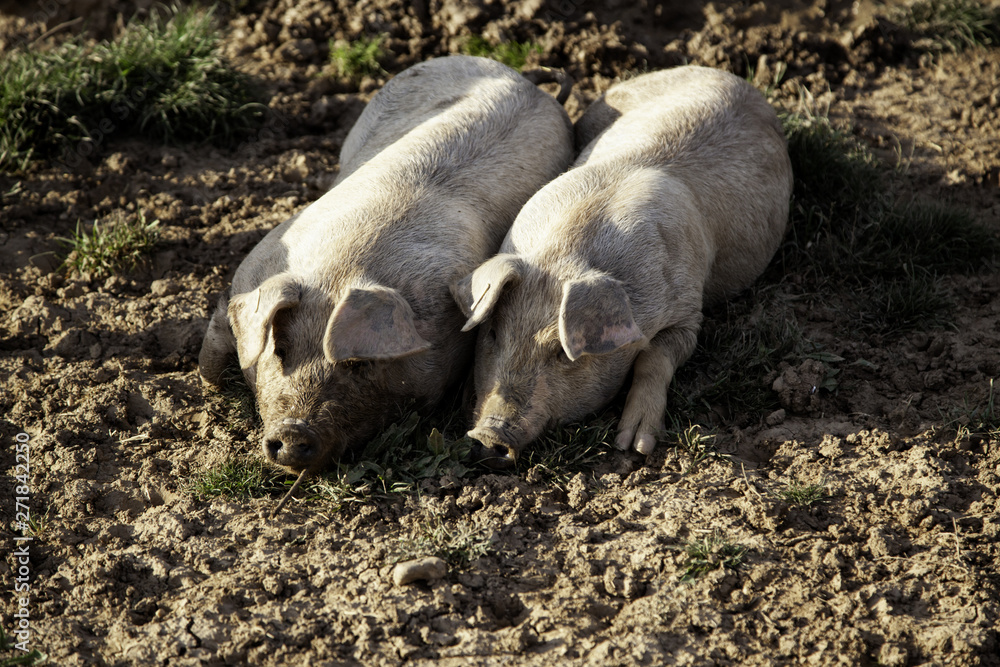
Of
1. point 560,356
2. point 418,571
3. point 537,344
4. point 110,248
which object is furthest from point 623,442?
point 110,248

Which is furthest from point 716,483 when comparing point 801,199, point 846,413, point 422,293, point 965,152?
point 965,152

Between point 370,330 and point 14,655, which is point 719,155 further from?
point 14,655

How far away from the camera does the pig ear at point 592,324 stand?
4445 millimetres

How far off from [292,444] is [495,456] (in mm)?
982

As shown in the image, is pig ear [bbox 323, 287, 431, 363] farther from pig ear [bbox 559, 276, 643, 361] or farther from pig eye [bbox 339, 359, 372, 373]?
pig ear [bbox 559, 276, 643, 361]

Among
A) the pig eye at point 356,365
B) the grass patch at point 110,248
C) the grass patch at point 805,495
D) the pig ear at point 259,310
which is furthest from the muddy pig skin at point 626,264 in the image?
the grass patch at point 110,248

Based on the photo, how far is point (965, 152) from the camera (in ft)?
22.7

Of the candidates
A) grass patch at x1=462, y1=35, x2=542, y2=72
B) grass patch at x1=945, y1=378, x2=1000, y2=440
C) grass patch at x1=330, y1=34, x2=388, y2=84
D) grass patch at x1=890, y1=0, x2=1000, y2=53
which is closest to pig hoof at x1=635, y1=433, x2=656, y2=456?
grass patch at x1=945, y1=378, x2=1000, y2=440

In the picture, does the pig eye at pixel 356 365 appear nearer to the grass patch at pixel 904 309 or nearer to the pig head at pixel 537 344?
the pig head at pixel 537 344

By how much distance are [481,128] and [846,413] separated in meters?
2.75

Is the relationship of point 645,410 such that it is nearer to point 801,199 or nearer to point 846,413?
point 846,413

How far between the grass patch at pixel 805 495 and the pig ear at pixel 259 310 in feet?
8.28

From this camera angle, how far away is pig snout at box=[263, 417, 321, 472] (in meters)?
4.36

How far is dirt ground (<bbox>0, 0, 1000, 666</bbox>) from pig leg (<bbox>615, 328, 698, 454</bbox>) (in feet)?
0.42
